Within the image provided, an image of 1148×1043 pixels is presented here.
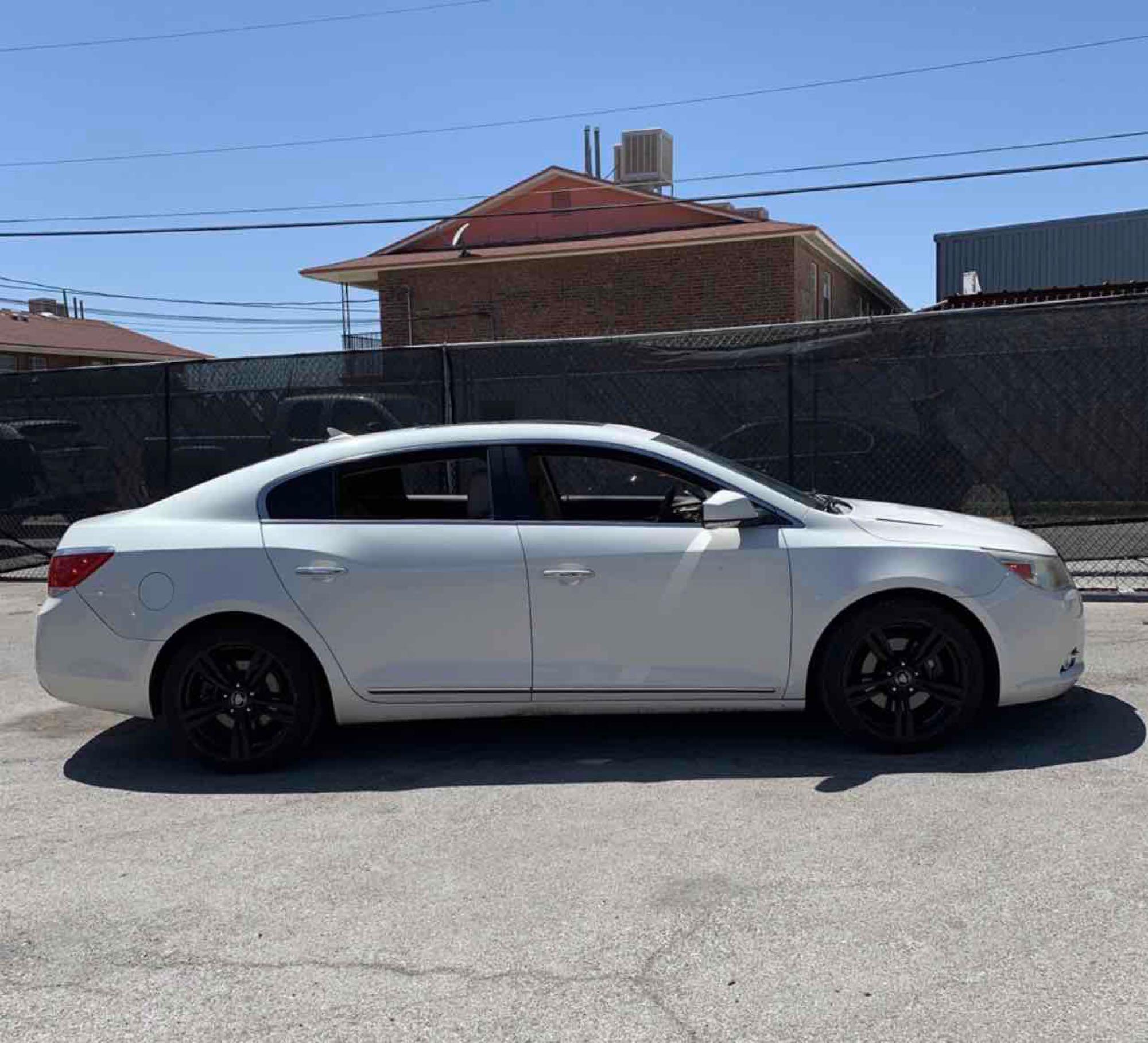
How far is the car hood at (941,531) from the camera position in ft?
17.6

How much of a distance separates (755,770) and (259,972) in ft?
8.06

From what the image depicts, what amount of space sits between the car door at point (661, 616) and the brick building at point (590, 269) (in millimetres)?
21107

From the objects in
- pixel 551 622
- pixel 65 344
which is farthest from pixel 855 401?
pixel 65 344

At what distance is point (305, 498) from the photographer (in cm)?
555

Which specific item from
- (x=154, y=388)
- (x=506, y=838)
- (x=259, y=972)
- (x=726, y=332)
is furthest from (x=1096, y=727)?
(x=154, y=388)

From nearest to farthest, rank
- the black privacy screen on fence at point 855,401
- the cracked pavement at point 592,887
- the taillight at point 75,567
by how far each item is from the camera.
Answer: the cracked pavement at point 592,887, the taillight at point 75,567, the black privacy screen on fence at point 855,401

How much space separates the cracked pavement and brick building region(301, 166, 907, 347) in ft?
70.3

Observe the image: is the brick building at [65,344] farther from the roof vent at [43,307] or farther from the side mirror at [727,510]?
the side mirror at [727,510]

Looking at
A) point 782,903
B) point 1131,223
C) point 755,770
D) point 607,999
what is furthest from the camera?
point 1131,223

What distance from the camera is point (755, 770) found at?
519 cm

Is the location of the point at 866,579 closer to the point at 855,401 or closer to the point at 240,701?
the point at 240,701

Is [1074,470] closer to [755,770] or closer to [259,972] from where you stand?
[755,770]

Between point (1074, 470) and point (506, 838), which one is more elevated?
point (1074, 470)

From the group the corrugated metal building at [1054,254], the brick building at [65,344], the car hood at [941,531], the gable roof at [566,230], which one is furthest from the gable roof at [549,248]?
the car hood at [941,531]
